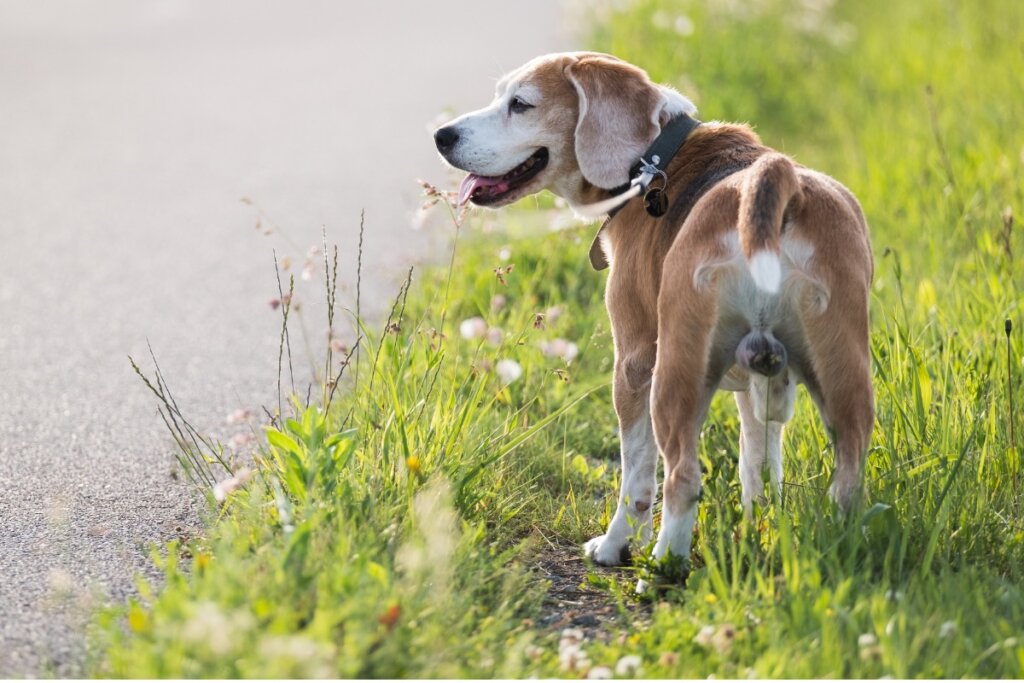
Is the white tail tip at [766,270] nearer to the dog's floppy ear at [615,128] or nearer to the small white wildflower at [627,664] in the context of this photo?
the small white wildflower at [627,664]

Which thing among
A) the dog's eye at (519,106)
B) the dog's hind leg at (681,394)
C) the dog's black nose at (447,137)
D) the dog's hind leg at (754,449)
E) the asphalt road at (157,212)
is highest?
the dog's eye at (519,106)

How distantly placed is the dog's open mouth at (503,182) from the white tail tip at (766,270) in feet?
4.52

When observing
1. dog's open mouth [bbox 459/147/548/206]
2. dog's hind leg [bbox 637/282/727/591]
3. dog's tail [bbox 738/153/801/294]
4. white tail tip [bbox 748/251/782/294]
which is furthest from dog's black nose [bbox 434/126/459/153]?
white tail tip [bbox 748/251/782/294]

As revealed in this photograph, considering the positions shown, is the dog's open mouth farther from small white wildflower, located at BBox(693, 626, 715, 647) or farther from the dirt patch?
small white wildflower, located at BBox(693, 626, 715, 647)

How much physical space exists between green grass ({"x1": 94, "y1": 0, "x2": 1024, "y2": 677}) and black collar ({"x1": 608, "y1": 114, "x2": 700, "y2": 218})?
599 mm

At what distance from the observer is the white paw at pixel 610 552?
402 centimetres

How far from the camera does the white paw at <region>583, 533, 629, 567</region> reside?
13.2ft

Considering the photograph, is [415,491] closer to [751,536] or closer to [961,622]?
[751,536]

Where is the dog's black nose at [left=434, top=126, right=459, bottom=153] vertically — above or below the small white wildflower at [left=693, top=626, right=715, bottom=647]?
above

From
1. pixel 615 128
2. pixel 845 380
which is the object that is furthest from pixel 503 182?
pixel 845 380

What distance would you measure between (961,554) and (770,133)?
19.8 feet

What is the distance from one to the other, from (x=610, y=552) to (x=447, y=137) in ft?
4.69

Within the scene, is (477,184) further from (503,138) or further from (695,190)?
(695,190)

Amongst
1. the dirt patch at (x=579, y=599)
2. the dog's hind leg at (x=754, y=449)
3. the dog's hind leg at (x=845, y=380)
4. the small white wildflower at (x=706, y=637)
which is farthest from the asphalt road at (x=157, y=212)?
the dog's hind leg at (x=845, y=380)
